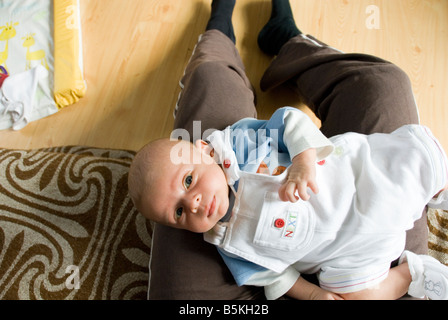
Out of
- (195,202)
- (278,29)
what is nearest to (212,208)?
(195,202)

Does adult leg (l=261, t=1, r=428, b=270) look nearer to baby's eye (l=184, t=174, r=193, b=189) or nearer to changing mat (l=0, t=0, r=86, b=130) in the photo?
baby's eye (l=184, t=174, r=193, b=189)

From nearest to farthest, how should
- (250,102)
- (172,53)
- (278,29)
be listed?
(250,102) → (278,29) → (172,53)

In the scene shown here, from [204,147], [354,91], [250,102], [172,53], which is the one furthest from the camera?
[172,53]

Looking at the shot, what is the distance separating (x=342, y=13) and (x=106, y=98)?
41.7 inches

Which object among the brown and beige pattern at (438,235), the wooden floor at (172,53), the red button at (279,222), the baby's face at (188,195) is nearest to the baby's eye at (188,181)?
the baby's face at (188,195)

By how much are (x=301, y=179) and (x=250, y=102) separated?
1.49 feet

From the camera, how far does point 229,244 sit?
76 centimetres

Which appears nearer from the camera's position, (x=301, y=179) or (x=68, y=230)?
(x=301, y=179)

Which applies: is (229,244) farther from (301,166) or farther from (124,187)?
(124,187)

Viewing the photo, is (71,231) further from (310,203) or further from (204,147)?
(310,203)

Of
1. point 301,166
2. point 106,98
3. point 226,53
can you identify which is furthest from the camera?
point 106,98

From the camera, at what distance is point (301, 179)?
67 cm

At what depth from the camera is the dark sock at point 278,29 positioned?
1248mm
